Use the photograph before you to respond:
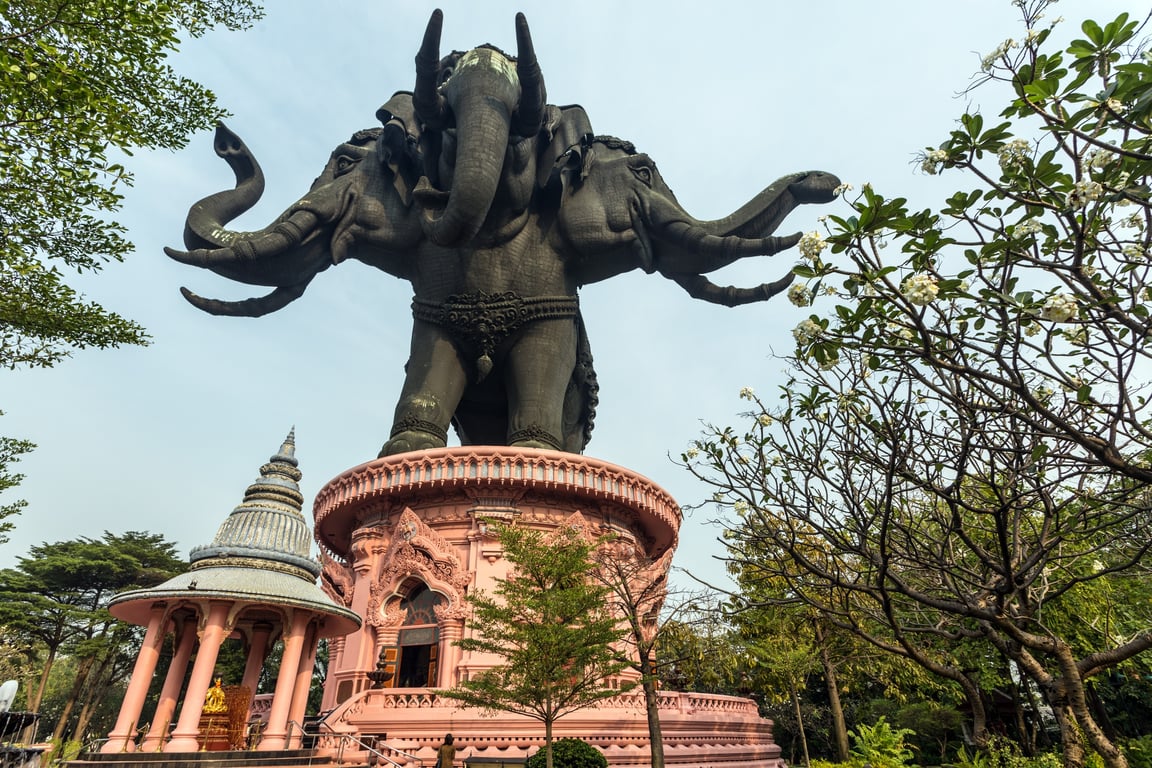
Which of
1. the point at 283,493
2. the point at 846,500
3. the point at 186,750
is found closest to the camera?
the point at 846,500

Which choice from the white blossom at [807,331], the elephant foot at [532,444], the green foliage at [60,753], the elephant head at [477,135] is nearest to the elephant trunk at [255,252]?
the elephant head at [477,135]

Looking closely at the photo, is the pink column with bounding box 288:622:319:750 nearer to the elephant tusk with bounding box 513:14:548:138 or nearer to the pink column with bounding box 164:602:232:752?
the pink column with bounding box 164:602:232:752

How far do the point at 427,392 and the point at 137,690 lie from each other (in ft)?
28.1

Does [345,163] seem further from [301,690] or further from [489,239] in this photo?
[301,690]

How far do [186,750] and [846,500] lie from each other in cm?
898

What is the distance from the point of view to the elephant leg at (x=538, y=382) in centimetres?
1675

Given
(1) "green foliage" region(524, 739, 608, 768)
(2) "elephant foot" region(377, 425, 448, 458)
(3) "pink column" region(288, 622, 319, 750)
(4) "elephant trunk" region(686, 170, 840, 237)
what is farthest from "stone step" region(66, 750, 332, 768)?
(4) "elephant trunk" region(686, 170, 840, 237)

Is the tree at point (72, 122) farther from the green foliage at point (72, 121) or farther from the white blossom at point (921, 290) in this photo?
the white blossom at point (921, 290)

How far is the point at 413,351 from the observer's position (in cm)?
1761

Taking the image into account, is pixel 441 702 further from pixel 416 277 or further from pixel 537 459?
pixel 416 277

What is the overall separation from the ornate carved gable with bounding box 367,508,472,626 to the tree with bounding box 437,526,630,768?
10.6 feet

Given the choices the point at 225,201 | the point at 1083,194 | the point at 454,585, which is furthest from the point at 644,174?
the point at 1083,194

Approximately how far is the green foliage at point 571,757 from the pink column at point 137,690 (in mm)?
5789

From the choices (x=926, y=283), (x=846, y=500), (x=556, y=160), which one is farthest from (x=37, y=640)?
(x=926, y=283)
